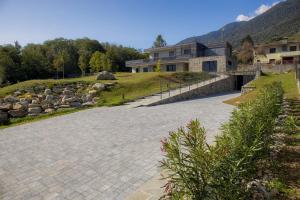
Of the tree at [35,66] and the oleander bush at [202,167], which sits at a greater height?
the tree at [35,66]

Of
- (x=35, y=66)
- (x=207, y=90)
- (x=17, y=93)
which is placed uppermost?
(x=35, y=66)

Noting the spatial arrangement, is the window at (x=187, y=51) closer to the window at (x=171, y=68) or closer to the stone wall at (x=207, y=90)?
the window at (x=171, y=68)

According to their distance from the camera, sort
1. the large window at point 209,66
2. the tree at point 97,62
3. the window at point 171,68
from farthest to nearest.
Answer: the tree at point 97,62, the window at point 171,68, the large window at point 209,66

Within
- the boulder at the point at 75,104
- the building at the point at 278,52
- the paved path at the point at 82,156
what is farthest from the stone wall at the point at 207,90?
the building at the point at 278,52

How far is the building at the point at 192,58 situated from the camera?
41191mm

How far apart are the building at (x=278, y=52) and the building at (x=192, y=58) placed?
37.6 feet

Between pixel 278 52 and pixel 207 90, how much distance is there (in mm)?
30920

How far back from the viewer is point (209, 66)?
41.7 meters

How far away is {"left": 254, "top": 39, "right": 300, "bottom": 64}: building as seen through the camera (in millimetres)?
47812

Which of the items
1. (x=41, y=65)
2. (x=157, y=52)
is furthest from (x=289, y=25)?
(x=41, y=65)

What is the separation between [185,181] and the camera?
11.6 feet

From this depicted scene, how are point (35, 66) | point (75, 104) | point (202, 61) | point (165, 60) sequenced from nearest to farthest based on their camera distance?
1. point (75, 104)
2. point (202, 61)
3. point (165, 60)
4. point (35, 66)

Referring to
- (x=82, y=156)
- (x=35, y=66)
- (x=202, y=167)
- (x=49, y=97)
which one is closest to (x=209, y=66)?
(x=49, y=97)

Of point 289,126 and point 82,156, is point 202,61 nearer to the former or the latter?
point 289,126
